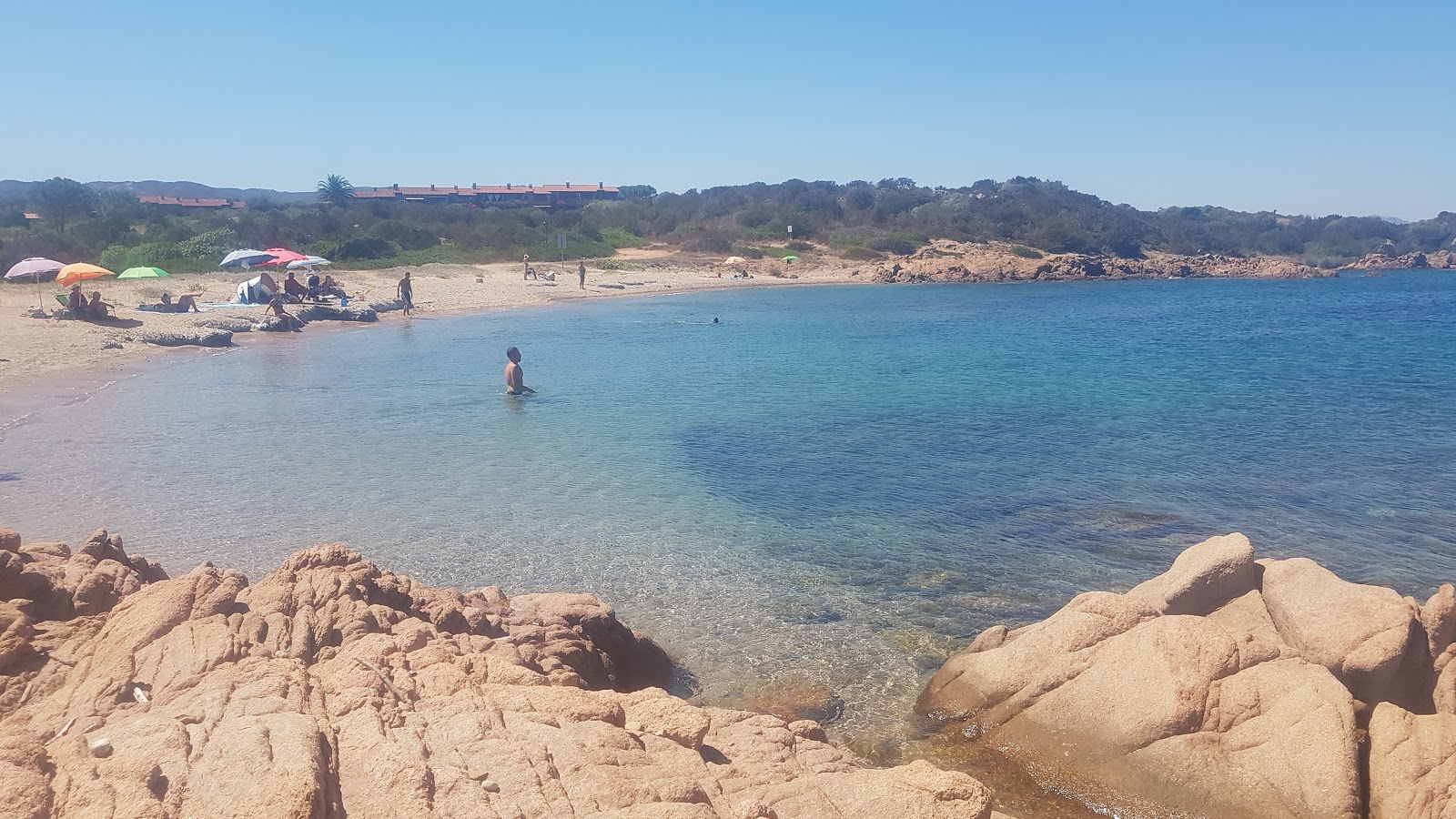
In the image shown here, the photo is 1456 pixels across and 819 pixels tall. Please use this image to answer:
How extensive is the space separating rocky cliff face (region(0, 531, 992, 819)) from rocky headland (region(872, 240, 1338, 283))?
57.6 m

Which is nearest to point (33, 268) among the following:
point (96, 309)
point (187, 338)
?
point (96, 309)

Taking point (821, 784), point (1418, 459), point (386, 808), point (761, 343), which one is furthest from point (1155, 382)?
point (386, 808)

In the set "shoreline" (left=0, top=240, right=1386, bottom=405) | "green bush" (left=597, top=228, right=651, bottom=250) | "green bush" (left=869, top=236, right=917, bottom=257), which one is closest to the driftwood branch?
"shoreline" (left=0, top=240, right=1386, bottom=405)

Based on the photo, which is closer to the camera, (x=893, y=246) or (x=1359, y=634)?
(x=1359, y=634)

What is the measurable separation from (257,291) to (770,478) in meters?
25.1

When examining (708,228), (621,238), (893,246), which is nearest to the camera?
(621,238)

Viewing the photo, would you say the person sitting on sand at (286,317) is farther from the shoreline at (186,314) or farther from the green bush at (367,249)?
the green bush at (367,249)

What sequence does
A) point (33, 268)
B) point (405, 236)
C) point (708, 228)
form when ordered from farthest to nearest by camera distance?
1. point (708, 228)
2. point (405, 236)
3. point (33, 268)

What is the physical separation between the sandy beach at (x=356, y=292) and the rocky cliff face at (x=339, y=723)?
15.8 m

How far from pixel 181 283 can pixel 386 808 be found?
36526 millimetres

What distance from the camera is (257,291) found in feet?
106

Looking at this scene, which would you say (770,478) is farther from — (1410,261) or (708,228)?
(1410,261)

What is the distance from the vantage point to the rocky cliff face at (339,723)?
3705 mm

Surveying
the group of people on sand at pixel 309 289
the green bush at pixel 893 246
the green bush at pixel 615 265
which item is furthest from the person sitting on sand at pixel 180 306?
the green bush at pixel 893 246
